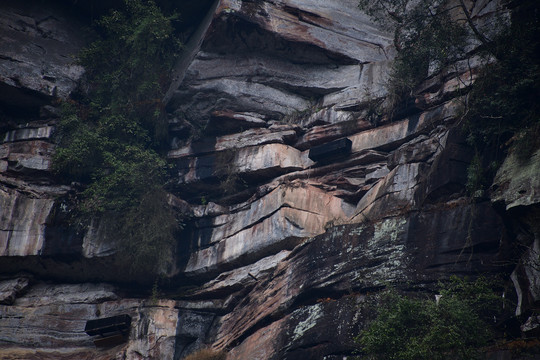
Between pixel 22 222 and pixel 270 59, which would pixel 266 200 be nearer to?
pixel 270 59

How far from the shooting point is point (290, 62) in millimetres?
20969

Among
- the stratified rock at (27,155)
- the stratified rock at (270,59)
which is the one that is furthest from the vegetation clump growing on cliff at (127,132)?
the stratified rock at (270,59)

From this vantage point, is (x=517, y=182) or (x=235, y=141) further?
(x=235, y=141)

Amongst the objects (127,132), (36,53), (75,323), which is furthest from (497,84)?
(36,53)

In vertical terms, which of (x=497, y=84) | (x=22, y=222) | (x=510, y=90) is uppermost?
(x=497, y=84)

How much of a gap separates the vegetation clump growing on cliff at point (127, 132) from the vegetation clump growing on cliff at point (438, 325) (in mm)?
9084

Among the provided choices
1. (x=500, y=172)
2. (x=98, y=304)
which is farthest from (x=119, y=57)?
(x=500, y=172)

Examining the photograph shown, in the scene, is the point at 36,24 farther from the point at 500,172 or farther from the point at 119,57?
the point at 500,172

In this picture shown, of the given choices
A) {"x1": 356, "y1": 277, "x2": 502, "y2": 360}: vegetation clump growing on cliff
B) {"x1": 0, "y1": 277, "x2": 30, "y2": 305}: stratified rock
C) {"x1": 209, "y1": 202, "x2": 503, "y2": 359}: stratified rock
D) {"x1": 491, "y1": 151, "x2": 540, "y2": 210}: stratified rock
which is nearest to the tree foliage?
{"x1": 491, "y1": 151, "x2": 540, "y2": 210}: stratified rock

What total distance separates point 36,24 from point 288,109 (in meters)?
10.1

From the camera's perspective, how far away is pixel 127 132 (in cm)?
2050

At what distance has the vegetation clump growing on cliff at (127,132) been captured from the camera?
18.7 m

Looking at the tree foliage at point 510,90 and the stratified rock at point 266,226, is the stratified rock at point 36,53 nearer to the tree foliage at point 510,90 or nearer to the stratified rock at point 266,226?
the stratified rock at point 266,226

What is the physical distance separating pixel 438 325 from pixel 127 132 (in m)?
13.2
